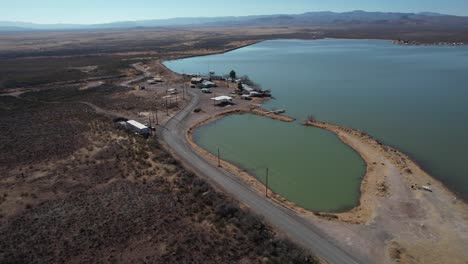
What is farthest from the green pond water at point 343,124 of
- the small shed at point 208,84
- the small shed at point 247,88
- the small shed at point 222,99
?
the small shed at point 208,84

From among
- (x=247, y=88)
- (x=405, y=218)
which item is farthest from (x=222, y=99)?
(x=405, y=218)

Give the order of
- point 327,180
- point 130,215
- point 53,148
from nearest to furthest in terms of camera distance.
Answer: point 130,215 < point 327,180 < point 53,148

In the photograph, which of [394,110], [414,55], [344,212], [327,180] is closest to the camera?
[344,212]

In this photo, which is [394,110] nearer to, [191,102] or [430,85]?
[430,85]

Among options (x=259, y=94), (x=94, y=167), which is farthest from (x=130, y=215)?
(x=259, y=94)

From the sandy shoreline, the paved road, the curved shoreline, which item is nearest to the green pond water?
the curved shoreline

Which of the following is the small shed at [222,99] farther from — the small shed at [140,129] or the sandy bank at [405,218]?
the sandy bank at [405,218]
